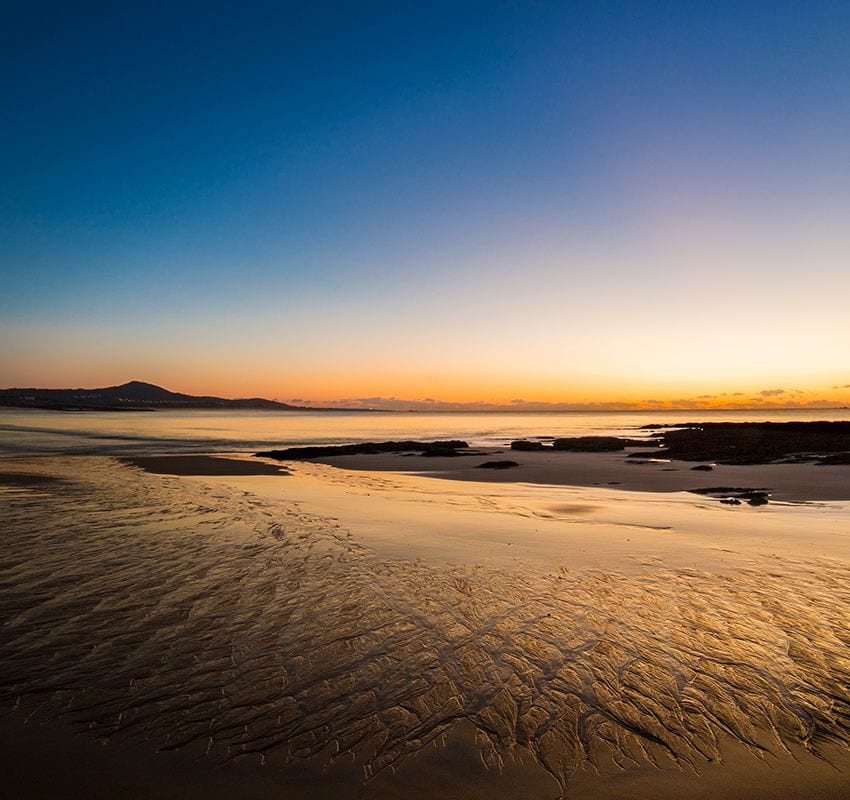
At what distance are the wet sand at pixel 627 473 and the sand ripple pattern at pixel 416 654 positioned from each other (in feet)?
45.5

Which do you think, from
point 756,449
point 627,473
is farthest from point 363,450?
point 756,449

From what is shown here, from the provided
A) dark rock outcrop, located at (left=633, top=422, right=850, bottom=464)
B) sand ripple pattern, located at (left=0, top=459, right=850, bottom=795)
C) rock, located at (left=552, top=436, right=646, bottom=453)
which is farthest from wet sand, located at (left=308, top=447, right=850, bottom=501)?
sand ripple pattern, located at (left=0, top=459, right=850, bottom=795)

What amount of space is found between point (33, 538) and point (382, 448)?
36217 mm

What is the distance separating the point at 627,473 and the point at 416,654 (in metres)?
25.3

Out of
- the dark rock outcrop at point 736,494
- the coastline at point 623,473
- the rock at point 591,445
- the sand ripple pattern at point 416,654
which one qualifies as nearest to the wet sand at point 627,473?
the coastline at point 623,473

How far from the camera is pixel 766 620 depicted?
7824mm

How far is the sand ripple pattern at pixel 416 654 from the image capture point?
16.5 feet

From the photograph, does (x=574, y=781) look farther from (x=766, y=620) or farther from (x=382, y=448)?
(x=382, y=448)

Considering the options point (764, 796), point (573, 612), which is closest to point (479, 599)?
point (573, 612)

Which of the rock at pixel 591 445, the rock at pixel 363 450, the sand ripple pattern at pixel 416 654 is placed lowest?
the rock at pixel 363 450

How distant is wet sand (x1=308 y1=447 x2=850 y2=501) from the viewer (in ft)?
75.7

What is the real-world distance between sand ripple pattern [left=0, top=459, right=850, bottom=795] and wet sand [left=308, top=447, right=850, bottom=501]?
13.9 meters

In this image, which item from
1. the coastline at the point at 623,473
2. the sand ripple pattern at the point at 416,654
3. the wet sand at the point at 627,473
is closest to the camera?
the sand ripple pattern at the point at 416,654

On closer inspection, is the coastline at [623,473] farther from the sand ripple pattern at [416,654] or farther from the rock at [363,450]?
the sand ripple pattern at [416,654]
